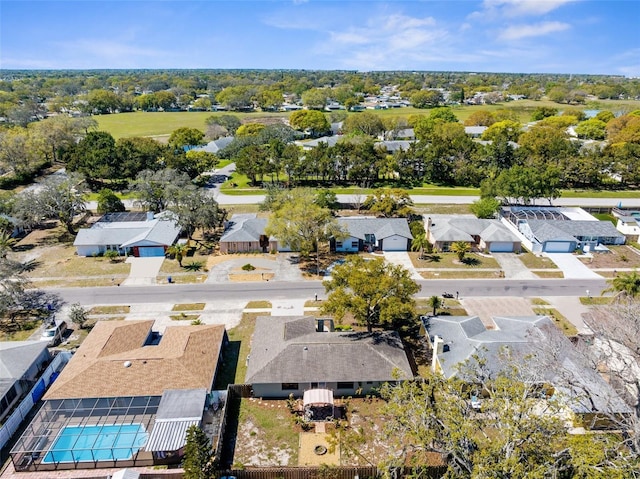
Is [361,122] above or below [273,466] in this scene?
above

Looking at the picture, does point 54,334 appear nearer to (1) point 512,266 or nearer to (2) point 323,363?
(2) point 323,363

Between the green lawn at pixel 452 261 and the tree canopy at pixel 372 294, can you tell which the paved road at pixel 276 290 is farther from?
the tree canopy at pixel 372 294

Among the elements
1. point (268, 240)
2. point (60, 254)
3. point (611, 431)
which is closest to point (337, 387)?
Result: point (611, 431)

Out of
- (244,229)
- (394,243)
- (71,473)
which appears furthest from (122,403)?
(394,243)

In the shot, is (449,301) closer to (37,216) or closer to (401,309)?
(401,309)

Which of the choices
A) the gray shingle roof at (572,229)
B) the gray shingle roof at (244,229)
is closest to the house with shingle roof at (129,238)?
the gray shingle roof at (244,229)

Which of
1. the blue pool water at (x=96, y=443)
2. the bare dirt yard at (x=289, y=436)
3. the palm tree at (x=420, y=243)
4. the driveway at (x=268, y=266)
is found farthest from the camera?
the palm tree at (x=420, y=243)

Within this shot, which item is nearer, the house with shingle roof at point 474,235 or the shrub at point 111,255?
the shrub at point 111,255

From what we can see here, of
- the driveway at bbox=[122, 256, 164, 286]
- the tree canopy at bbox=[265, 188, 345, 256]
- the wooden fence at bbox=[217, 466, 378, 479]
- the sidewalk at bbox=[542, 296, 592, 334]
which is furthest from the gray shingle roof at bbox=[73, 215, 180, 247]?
the sidewalk at bbox=[542, 296, 592, 334]

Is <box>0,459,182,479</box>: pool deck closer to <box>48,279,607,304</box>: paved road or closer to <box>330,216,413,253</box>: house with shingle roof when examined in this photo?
<box>48,279,607,304</box>: paved road
